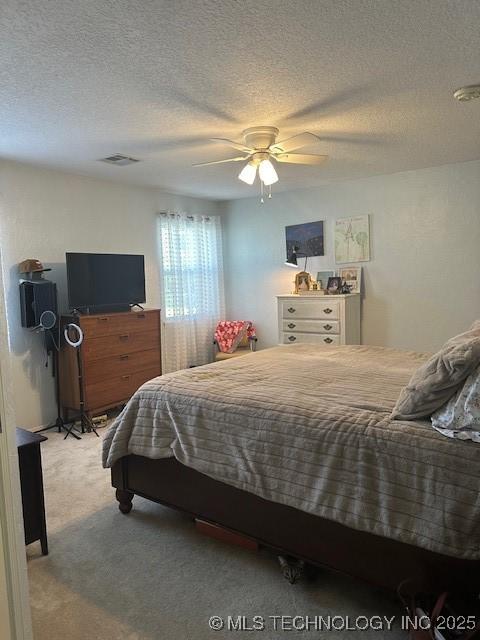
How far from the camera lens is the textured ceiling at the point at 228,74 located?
176 cm

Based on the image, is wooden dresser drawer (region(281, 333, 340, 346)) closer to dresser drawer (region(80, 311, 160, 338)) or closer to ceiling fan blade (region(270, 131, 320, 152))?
dresser drawer (region(80, 311, 160, 338))

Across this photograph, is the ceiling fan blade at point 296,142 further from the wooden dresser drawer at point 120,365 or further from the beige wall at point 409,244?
the wooden dresser drawer at point 120,365

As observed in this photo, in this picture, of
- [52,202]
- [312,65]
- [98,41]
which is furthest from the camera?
[52,202]

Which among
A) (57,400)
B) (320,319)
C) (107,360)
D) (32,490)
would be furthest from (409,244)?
(32,490)

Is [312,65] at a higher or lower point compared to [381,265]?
higher

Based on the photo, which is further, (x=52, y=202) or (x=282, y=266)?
(x=282, y=266)

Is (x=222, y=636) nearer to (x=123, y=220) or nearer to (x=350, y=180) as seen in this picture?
(x=123, y=220)

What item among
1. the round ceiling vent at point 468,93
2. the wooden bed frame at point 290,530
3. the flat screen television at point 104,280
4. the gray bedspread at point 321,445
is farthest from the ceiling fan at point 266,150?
the wooden bed frame at point 290,530

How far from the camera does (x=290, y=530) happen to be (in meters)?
1.95

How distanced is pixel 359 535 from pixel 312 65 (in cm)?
214

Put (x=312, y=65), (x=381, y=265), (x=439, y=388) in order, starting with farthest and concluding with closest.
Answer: (x=381, y=265) < (x=312, y=65) < (x=439, y=388)

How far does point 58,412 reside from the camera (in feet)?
13.7

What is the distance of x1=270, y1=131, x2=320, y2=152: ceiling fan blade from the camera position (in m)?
2.87

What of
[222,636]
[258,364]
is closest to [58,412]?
[258,364]
